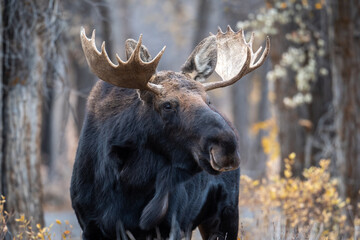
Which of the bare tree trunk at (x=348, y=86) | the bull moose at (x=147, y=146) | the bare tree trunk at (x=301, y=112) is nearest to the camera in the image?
the bull moose at (x=147, y=146)

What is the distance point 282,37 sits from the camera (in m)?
10.6

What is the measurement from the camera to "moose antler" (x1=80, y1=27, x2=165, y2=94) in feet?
16.3

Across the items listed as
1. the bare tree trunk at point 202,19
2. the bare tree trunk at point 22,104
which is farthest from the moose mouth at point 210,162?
the bare tree trunk at point 202,19

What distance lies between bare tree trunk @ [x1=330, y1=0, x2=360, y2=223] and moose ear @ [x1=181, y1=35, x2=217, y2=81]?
2926mm

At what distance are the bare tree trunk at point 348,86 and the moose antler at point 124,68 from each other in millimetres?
3638

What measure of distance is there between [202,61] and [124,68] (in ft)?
2.83

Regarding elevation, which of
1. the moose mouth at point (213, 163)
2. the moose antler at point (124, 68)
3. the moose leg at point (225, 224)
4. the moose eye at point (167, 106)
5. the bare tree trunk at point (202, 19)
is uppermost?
the bare tree trunk at point (202, 19)

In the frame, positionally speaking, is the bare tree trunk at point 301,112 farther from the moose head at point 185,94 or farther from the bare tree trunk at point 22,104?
the moose head at point 185,94

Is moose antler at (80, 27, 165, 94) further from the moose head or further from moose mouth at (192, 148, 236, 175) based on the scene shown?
moose mouth at (192, 148, 236, 175)

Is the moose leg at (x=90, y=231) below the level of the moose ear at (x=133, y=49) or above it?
below

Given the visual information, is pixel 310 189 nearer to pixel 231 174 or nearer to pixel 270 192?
pixel 270 192

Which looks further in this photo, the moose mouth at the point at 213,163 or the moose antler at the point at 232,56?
the moose antler at the point at 232,56

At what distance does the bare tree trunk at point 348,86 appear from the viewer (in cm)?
795

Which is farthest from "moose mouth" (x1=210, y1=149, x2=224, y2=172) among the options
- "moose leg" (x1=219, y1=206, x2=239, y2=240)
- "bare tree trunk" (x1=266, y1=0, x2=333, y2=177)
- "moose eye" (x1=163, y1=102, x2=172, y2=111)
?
"bare tree trunk" (x1=266, y1=0, x2=333, y2=177)
